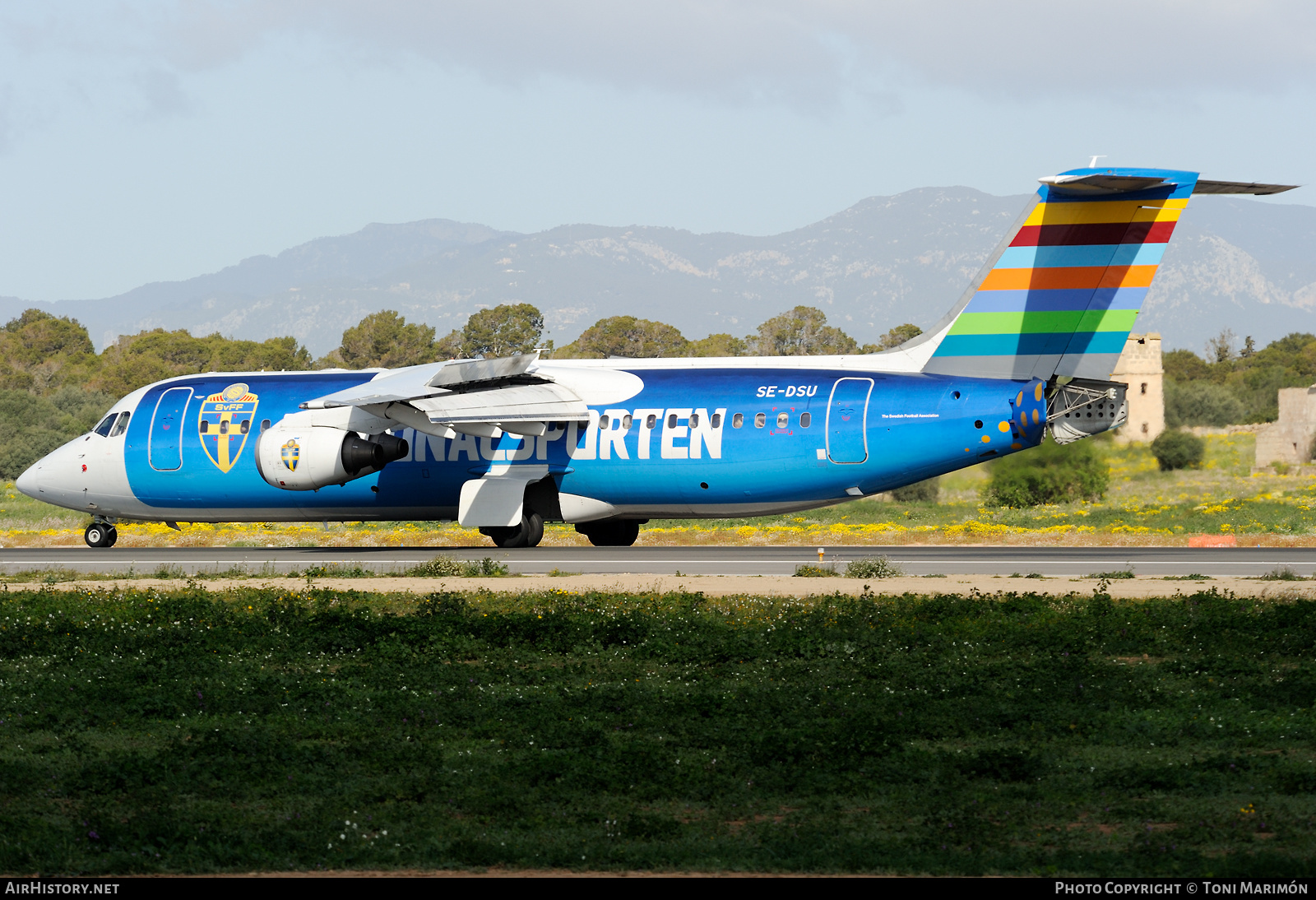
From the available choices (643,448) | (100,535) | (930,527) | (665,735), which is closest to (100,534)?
(100,535)

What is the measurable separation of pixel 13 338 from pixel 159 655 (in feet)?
413

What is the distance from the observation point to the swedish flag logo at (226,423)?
104 ft

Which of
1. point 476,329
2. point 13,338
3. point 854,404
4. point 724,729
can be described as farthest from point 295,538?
A: point 13,338

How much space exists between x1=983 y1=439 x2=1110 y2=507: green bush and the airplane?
1872cm

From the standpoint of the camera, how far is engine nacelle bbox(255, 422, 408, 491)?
29.4m

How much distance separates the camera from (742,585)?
2086cm

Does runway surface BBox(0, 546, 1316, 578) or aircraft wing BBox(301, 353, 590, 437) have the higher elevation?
aircraft wing BBox(301, 353, 590, 437)

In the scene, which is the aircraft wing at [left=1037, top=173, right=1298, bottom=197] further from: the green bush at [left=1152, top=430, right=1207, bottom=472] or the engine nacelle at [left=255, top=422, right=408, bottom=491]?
the green bush at [left=1152, top=430, right=1207, bottom=472]

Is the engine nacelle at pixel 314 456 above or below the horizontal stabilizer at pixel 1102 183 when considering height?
below

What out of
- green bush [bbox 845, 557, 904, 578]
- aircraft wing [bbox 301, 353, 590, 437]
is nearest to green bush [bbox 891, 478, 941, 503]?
aircraft wing [bbox 301, 353, 590, 437]

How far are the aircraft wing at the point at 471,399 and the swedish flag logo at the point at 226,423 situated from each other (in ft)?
10.5

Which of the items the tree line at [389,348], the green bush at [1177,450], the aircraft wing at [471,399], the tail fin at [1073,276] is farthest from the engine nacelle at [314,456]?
the tree line at [389,348]

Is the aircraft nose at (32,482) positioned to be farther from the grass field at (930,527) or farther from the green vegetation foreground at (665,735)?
the green vegetation foreground at (665,735)

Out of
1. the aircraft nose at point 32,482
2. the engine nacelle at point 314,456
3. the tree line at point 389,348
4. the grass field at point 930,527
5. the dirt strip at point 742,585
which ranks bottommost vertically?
the grass field at point 930,527
